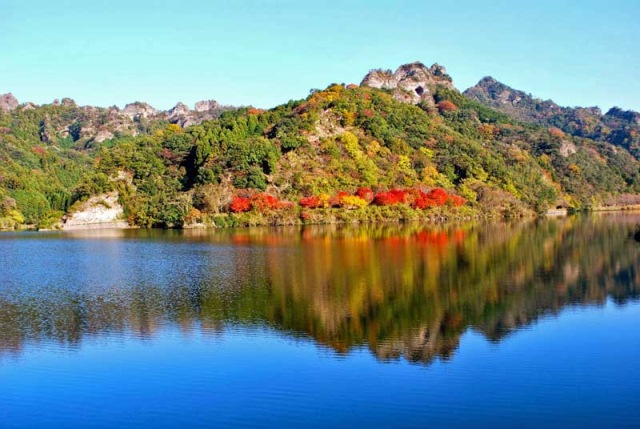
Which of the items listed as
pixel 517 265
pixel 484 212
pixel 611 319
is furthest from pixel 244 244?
pixel 484 212

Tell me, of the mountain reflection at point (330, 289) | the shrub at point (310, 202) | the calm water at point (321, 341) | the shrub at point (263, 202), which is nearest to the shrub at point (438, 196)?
the shrub at point (310, 202)

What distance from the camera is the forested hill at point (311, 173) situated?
290ft

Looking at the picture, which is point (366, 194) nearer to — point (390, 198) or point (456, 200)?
point (390, 198)

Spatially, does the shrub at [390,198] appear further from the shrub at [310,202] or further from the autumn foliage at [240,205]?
the autumn foliage at [240,205]

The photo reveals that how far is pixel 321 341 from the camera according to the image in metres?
23.6

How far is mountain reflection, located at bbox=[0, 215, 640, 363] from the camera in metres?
25.4

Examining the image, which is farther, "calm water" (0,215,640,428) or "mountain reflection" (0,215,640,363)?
"mountain reflection" (0,215,640,363)

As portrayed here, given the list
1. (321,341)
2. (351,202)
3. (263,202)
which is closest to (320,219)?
(351,202)

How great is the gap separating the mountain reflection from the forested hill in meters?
31.2

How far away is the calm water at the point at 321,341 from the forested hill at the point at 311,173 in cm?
4237

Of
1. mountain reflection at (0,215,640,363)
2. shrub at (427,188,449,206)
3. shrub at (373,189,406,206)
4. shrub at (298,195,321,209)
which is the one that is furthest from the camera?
shrub at (427,188,449,206)

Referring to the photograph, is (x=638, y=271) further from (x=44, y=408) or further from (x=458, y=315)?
(x=44, y=408)

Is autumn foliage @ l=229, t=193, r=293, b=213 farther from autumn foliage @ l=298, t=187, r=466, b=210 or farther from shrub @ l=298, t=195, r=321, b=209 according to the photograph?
autumn foliage @ l=298, t=187, r=466, b=210

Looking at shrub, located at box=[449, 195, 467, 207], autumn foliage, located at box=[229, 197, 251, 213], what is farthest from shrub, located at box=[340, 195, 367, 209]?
shrub, located at box=[449, 195, 467, 207]
